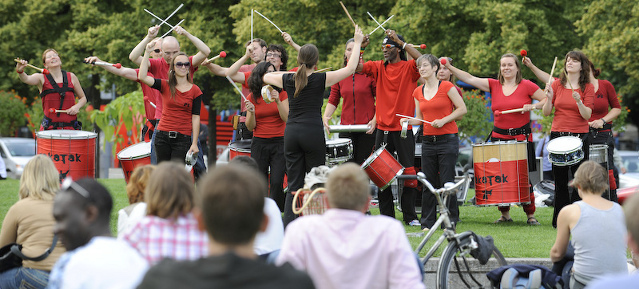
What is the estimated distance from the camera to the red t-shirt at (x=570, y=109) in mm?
9086

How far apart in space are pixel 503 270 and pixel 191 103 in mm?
4585

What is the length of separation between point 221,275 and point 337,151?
244 inches

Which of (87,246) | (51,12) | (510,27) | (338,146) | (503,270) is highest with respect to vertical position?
(51,12)

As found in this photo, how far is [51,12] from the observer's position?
1100 inches

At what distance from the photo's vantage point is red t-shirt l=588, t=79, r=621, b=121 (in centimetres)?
930

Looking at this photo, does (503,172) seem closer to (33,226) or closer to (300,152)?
(300,152)

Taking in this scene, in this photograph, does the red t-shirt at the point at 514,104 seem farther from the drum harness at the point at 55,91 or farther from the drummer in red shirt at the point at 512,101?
the drum harness at the point at 55,91

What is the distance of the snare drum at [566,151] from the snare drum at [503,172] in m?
0.37

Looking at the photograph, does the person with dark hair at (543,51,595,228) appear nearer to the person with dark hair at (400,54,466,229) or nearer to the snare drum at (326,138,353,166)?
the person with dark hair at (400,54,466,229)

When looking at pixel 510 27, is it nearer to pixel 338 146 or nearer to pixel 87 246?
pixel 338 146

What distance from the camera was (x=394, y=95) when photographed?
29.5 feet

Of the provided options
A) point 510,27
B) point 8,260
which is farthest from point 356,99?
point 510,27

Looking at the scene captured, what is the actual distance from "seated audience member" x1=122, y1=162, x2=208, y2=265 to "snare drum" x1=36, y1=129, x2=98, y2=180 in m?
6.30

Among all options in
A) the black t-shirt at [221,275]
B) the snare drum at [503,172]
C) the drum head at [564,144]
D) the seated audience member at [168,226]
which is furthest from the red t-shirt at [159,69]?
the black t-shirt at [221,275]
